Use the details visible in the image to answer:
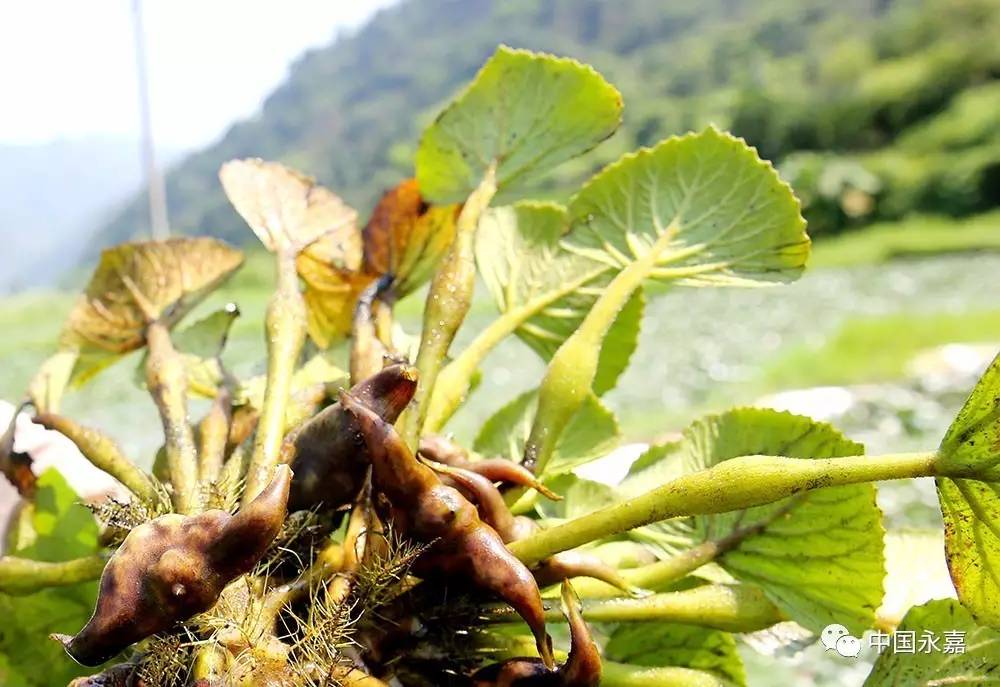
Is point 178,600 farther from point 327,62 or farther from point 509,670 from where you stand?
point 327,62

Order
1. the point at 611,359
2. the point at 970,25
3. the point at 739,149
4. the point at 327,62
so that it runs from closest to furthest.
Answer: the point at 739,149, the point at 611,359, the point at 970,25, the point at 327,62

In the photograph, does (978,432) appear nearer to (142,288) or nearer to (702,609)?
(702,609)

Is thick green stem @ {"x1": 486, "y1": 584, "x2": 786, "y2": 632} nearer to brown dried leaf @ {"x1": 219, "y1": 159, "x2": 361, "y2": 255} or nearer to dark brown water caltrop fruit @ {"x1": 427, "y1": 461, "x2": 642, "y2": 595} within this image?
dark brown water caltrop fruit @ {"x1": 427, "y1": 461, "x2": 642, "y2": 595}

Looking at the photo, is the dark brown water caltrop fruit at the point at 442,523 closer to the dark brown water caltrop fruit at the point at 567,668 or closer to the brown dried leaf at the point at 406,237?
the dark brown water caltrop fruit at the point at 567,668

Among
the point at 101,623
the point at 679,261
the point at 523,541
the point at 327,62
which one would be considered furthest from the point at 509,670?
the point at 327,62

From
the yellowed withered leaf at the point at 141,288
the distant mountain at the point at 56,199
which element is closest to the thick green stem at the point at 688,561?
the yellowed withered leaf at the point at 141,288

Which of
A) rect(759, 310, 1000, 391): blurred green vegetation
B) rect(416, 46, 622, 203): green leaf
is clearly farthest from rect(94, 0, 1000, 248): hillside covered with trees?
rect(759, 310, 1000, 391): blurred green vegetation

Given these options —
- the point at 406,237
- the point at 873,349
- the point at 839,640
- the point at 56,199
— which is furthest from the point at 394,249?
the point at 56,199
